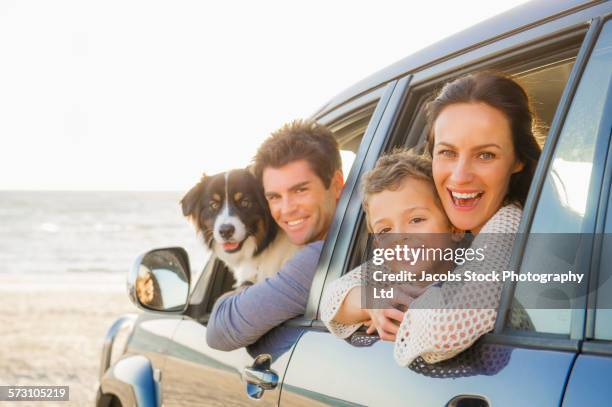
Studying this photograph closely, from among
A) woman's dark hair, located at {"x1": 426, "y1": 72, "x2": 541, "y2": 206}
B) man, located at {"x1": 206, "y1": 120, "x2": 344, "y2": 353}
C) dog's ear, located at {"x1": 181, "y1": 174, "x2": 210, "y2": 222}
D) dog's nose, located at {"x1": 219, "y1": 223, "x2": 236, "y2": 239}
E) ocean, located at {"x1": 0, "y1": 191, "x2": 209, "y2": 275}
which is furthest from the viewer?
ocean, located at {"x1": 0, "y1": 191, "x2": 209, "y2": 275}

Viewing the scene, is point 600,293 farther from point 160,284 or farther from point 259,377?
point 160,284

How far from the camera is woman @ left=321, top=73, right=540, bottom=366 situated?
158cm

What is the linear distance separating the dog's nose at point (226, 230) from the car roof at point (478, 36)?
1.49m

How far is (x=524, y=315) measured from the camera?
1.45 m

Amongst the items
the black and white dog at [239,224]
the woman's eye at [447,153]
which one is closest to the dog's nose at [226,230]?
the black and white dog at [239,224]

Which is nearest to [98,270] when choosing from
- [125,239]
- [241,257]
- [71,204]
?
[125,239]

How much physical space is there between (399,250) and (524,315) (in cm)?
58

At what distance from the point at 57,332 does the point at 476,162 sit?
40.8ft

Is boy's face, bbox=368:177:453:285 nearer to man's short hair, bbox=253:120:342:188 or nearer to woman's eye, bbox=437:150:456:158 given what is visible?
woman's eye, bbox=437:150:456:158

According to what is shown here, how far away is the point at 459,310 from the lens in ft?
4.99

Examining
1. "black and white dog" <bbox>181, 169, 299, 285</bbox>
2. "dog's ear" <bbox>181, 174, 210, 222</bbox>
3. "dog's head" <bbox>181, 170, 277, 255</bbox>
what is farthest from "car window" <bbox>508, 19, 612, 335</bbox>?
"dog's ear" <bbox>181, 174, 210, 222</bbox>

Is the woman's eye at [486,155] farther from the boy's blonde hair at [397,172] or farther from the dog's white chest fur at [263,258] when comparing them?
the dog's white chest fur at [263,258]

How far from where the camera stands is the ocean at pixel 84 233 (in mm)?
32688

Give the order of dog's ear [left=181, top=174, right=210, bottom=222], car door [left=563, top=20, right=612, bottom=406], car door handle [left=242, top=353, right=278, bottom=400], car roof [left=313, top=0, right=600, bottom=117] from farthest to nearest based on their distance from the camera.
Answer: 1. dog's ear [left=181, top=174, right=210, bottom=222]
2. car door handle [left=242, top=353, right=278, bottom=400]
3. car roof [left=313, top=0, right=600, bottom=117]
4. car door [left=563, top=20, right=612, bottom=406]
